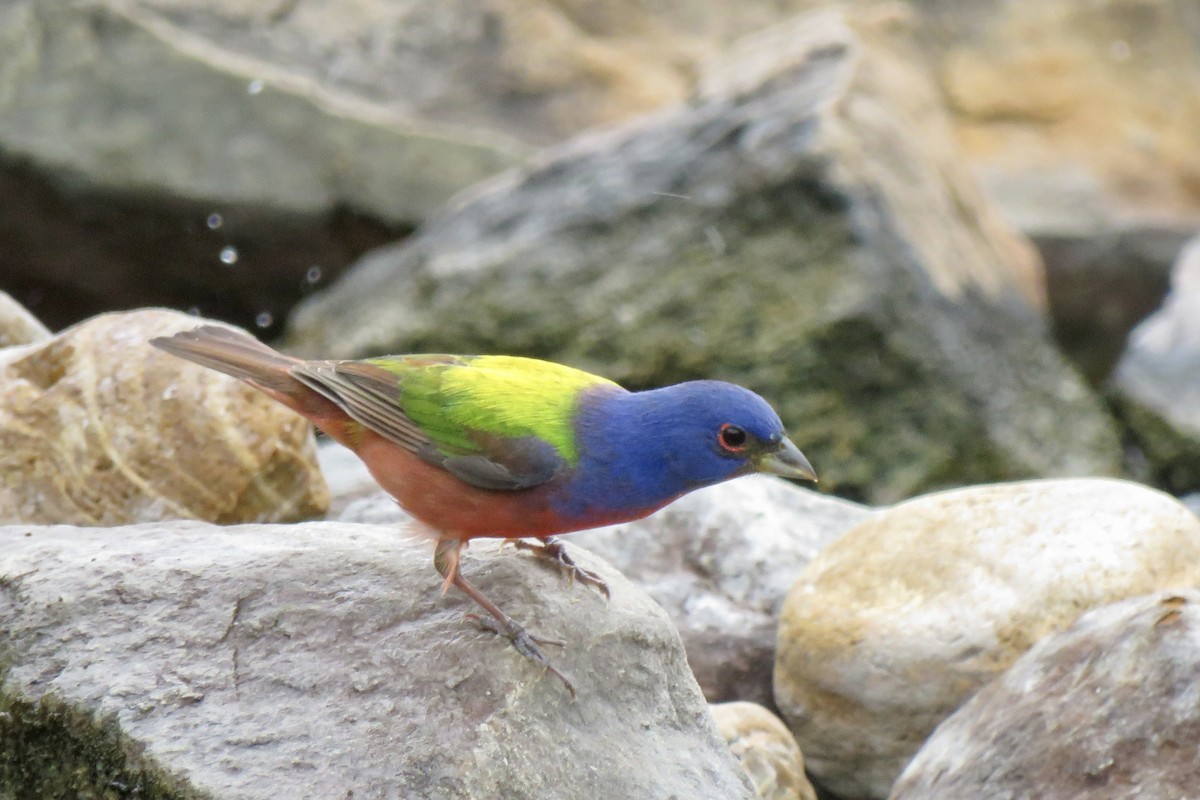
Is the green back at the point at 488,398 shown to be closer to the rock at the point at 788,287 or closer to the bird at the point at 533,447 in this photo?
the bird at the point at 533,447

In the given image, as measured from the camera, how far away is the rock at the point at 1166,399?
7641mm

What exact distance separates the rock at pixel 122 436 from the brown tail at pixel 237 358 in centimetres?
39

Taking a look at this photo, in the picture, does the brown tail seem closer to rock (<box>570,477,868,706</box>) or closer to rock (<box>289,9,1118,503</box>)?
rock (<box>570,477,868,706</box>)

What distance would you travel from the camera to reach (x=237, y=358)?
389cm

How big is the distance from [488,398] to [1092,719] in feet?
5.81

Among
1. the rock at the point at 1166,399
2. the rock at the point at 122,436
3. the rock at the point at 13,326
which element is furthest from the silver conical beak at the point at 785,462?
the rock at the point at 1166,399

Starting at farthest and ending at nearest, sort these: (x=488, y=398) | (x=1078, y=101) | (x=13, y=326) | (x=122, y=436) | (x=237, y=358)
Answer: (x=1078, y=101), (x=13, y=326), (x=122, y=436), (x=237, y=358), (x=488, y=398)

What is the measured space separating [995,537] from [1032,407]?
358cm

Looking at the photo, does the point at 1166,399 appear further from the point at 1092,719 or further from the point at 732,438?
the point at 732,438

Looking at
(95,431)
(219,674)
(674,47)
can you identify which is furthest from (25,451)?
(674,47)

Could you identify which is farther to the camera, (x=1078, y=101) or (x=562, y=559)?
(x=1078, y=101)

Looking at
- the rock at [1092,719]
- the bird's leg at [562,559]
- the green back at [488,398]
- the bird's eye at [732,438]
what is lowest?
the rock at [1092,719]

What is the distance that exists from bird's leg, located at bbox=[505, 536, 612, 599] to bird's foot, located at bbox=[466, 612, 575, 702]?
33 cm

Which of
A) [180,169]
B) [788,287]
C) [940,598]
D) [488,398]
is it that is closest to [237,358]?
[488,398]
